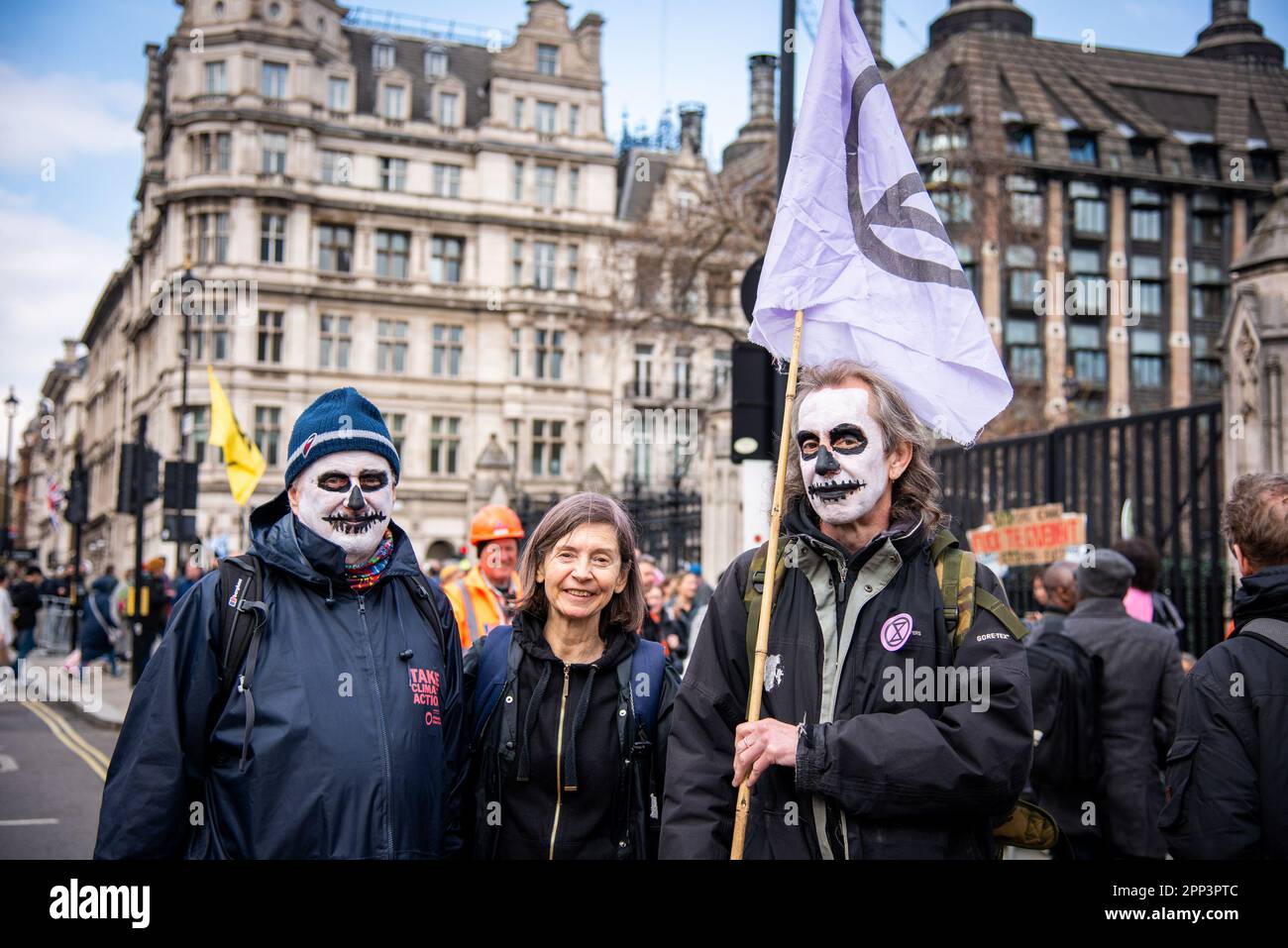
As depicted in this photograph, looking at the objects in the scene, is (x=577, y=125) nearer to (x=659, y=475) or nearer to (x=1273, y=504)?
(x=659, y=475)

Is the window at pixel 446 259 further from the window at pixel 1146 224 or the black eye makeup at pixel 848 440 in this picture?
the black eye makeup at pixel 848 440

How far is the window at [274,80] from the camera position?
155ft

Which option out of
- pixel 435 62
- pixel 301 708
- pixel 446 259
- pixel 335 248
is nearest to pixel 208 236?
pixel 335 248

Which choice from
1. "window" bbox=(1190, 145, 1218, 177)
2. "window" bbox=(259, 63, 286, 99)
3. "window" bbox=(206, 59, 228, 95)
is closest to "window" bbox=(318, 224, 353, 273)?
"window" bbox=(259, 63, 286, 99)

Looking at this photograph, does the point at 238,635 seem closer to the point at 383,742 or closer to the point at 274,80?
the point at 383,742

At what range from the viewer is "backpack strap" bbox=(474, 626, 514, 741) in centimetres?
390

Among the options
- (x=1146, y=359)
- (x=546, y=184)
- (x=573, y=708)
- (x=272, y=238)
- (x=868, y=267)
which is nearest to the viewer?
(x=573, y=708)

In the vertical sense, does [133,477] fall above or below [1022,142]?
below

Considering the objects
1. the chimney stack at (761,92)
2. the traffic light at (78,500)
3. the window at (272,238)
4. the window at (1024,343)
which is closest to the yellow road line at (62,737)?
the traffic light at (78,500)

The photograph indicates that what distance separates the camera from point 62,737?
47.6ft

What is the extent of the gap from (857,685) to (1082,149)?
188 ft

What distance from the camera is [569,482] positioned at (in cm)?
Answer: 5059

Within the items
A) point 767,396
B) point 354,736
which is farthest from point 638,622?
point 767,396

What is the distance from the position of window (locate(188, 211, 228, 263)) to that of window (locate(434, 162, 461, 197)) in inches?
316
